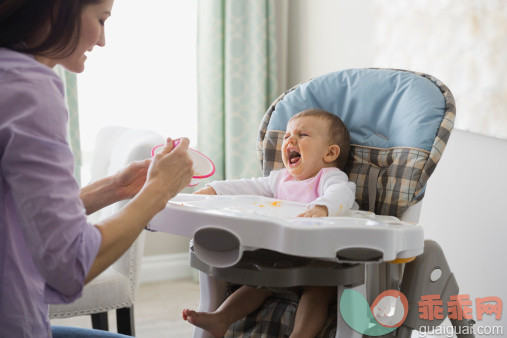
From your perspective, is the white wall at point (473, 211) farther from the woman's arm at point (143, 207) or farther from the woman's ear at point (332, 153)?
the woman's arm at point (143, 207)

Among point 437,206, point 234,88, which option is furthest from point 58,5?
point 234,88

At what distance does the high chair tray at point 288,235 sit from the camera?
3.48 feet

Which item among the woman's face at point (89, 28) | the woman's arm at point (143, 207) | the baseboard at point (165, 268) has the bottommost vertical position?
the baseboard at point (165, 268)

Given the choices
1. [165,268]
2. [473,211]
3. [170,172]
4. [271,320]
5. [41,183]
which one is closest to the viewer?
[41,183]

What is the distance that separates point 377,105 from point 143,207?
2.68ft

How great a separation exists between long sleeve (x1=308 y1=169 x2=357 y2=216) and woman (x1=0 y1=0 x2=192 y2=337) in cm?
42

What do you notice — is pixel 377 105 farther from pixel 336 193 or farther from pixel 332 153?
pixel 336 193

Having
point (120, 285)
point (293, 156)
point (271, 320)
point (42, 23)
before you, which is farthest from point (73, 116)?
point (42, 23)

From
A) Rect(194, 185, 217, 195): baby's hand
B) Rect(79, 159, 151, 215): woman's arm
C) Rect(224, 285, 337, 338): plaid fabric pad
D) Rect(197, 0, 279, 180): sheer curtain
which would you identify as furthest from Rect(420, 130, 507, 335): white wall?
Rect(79, 159, 151, 215): woman's arm

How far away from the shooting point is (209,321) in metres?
1.38

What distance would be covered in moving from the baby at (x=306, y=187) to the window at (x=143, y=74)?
1487 millimetres

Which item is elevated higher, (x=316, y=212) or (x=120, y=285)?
(x=316, y=212)

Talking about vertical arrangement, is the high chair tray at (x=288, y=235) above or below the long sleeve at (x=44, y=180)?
below

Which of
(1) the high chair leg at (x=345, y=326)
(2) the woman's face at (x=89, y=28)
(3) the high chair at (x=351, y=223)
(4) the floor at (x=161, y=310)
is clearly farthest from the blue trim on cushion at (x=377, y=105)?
(4) the floor at (x=161, y=310)
